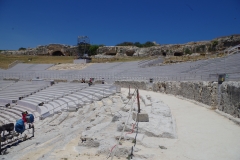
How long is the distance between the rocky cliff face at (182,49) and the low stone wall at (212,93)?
24135 mm

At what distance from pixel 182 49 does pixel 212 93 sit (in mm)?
39719

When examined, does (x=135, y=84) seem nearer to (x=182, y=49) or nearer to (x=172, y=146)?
(x=172, y=146)

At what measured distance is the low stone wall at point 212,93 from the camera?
7.64m

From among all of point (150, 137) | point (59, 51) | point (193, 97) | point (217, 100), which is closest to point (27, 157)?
point (150, 137)

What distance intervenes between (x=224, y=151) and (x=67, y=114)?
8835mm

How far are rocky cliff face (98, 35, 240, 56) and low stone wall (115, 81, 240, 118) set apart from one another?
24.1m

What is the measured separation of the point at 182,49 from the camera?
48.1 metres

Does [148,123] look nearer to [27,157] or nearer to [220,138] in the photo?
[220,138]

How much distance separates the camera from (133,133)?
5785 millimetres

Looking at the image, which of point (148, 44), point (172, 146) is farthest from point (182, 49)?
point (172, 146)

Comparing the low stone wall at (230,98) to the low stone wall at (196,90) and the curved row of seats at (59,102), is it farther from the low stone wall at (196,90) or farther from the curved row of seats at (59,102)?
the curved row of seats at (59,102)

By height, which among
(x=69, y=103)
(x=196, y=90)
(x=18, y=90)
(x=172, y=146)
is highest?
(x=196, y=90)

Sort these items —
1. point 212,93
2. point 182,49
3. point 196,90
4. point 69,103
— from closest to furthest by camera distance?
point 212,93, point 196,90, point 69,103, point 182,49

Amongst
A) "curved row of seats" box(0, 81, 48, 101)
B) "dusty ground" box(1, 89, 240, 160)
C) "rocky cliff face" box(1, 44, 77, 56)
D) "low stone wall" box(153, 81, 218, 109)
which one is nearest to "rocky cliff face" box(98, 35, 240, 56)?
"rocky cliff face" box(1, 44, 77, 56)
